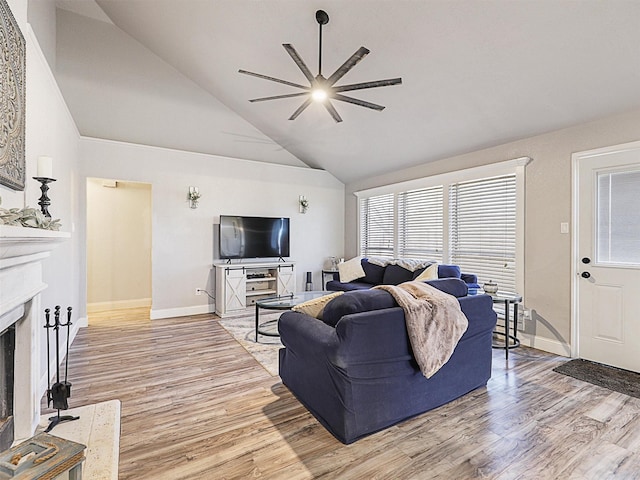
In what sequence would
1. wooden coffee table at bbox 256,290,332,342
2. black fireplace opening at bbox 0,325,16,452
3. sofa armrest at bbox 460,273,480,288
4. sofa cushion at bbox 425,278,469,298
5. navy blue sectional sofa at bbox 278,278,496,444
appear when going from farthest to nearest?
sofa armrest at bbox 460,273,480,288 < wooden coffee table at bbox 256,290,332,342 < sofa cushion at bbox 425,278,469,298 < navy blue sectional sofa at bbox 278,278,496,444 < black fireplace opening at bbox 0,325,16,452

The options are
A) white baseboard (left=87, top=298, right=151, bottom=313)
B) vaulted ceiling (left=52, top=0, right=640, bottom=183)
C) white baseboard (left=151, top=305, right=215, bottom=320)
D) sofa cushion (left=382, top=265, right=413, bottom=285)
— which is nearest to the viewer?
Result: vaulted ceiling (left=52, top=0, right=640, bottom=183)

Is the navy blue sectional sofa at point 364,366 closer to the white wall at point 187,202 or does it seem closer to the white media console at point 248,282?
the white media console at point 248,282

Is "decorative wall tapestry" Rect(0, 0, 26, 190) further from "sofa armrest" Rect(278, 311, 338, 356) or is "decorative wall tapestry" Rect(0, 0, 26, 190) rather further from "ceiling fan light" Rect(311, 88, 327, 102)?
"ceiling fan light" Rect(311, 88, 327, 102)

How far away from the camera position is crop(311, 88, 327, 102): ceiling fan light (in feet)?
9.57

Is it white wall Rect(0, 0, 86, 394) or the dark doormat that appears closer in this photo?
white wall Rect(0, 0, 86, 394)

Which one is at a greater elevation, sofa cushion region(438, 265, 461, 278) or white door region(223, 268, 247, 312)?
sofa cushion region(438, 265, 461, 278)

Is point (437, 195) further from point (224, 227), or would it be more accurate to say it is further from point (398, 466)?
point (398, 466)

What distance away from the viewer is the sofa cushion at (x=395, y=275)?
4.80 meters

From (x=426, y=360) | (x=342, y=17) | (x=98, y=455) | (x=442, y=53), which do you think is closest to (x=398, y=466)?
(x=426, y=360)

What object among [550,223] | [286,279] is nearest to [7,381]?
[286,279]

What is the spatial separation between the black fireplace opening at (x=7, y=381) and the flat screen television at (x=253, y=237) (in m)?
3.57

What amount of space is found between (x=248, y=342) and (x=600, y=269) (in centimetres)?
388

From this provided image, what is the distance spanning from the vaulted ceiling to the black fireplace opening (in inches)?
135

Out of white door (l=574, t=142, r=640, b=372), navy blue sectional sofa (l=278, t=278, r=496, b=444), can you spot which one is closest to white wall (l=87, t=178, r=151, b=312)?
navy blue sectional sofa (l=278, t=278, r=496, b=444)
